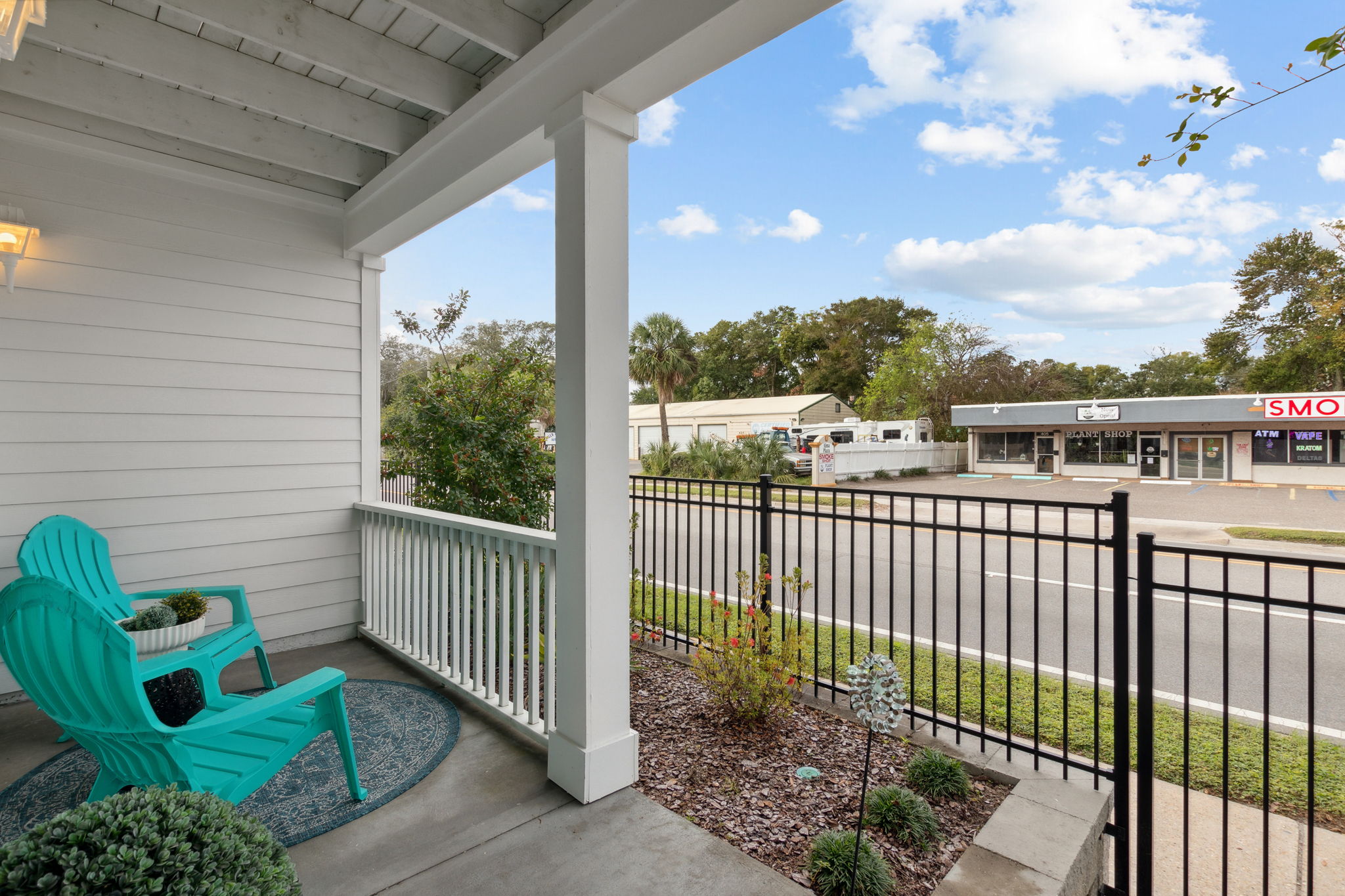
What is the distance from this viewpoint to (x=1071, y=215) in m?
38.8

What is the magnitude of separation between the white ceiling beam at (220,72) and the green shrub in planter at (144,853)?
2.98 m

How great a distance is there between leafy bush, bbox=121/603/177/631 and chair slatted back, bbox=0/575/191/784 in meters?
0.75

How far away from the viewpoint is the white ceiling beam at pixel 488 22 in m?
2.15

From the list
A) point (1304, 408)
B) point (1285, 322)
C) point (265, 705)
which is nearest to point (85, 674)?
point (265, 705)

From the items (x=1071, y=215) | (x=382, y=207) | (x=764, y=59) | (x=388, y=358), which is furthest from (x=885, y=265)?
(x=382, y=207)

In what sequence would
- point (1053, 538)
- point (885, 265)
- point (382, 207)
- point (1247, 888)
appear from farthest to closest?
point (885, 265)
point (382, 207)
point (1053, 538)
point (1247, 888)

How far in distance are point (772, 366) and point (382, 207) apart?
3622cm

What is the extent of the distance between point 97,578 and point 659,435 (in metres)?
23.7

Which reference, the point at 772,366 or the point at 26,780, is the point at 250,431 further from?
the point at 772,366

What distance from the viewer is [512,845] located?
6.34 ft

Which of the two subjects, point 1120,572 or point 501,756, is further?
point 501,756

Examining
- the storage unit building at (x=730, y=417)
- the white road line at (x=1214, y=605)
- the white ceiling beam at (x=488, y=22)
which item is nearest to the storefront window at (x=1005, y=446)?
the storage unit building at (x=730, y=417)

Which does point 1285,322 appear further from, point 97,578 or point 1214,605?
point 97,578

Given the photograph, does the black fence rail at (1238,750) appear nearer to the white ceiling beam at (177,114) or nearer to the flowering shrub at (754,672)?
the flowering shrub at (754,672)
